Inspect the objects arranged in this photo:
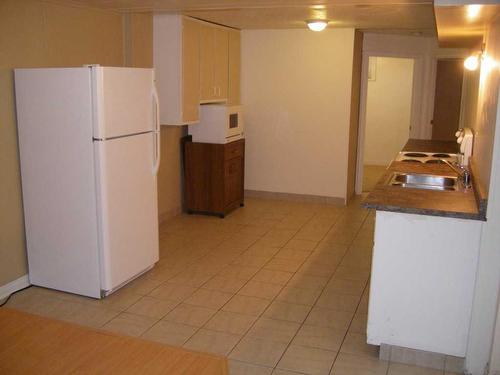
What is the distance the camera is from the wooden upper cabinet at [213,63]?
5789 millimetres

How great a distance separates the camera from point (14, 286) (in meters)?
3.89

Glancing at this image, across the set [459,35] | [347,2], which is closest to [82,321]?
[347,2]

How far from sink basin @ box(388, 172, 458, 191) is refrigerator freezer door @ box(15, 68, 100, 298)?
2.22 metres

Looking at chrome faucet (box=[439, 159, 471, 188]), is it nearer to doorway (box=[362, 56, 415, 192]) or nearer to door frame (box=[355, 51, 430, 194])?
door frame (box=[355, 51, 430, 194])

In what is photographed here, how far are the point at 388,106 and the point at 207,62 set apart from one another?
4.74 meters

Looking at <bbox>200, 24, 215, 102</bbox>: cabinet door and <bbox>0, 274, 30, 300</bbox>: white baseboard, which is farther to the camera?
<bbox>200, 24, 215, 102</bbox>: cabinet door

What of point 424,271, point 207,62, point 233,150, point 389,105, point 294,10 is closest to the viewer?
point 424,271

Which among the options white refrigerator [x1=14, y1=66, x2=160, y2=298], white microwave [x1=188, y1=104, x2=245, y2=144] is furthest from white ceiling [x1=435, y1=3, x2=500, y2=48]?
white microwave [x1=188, y1=104, x2=245, y2=144]

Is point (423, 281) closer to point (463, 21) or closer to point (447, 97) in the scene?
point (463, 21)

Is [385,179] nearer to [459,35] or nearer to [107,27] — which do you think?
[459,35]

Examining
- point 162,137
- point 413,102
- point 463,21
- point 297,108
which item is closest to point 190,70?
point 162,137

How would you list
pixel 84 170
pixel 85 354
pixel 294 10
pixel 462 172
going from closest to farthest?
pixel 85 354
pixel 84 170
pixel 462 172
pixel 294 10

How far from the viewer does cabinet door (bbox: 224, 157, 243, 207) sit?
6.02 metres

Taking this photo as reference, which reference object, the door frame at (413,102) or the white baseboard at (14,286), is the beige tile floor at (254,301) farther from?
the door frame at (413,102)
